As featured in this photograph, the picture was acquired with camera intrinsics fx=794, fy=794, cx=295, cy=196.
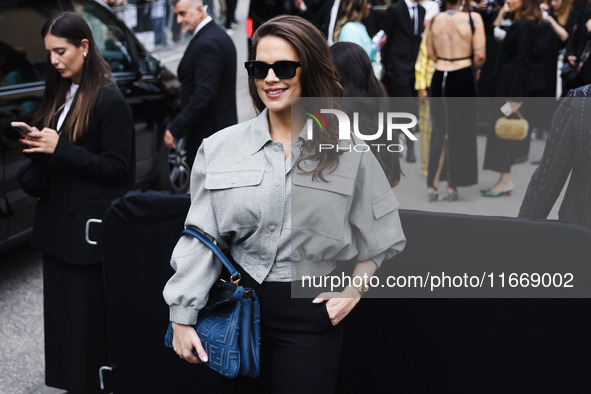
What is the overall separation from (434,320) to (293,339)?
2.80ft

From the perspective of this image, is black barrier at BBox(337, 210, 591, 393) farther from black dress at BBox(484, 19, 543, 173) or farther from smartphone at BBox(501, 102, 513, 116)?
black dress at BBox(484, 19, 543, 173)

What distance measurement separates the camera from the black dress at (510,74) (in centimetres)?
792

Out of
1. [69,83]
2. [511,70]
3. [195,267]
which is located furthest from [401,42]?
[195,267]

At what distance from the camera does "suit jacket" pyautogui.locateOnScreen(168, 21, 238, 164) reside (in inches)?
223

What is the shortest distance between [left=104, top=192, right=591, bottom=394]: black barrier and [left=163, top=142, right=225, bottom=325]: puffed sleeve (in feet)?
2.79

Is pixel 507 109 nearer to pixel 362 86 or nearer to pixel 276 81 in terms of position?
pixel 362 86

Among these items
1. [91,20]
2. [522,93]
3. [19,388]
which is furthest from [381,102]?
[522,93]

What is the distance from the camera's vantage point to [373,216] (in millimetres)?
2461

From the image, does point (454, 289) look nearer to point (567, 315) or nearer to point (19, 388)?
point (567, 315)

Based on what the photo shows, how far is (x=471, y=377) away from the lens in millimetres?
3059

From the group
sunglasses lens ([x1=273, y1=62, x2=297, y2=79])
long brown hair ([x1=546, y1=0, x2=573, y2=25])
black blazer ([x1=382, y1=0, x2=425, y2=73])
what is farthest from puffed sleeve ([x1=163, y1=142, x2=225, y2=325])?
long brown hair ([x1=546, y1=0, x2=573, y2=25])

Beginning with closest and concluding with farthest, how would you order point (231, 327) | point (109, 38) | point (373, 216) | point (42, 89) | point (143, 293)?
1. point (231, 327)
2. point (373, 216)
3. point (143, 293)
4. point (42, 89)
5. point (109, 38)

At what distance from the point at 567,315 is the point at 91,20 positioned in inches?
211

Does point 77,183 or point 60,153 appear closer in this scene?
point 60,153
